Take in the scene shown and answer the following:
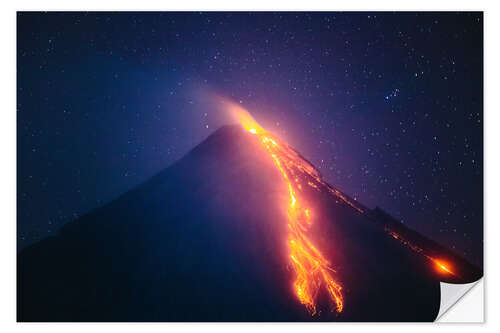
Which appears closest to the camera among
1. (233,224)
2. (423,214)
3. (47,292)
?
(47,292)

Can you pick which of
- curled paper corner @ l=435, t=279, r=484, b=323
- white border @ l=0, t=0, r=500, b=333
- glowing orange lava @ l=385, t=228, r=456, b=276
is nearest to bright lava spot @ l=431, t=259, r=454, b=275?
glowing orange lava @ l=385, t=228, r=456, b=276

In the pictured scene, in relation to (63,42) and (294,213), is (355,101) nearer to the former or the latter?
(294,213)

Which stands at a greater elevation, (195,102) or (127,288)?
(195,102)

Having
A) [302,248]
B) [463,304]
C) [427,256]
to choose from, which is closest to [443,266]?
[427,256]

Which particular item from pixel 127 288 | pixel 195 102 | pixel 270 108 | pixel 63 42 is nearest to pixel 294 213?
pixel 270 108

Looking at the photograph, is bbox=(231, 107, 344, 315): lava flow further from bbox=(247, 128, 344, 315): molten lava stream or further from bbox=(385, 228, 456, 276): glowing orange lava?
bbox=(385, 228, 456, 276): glowing orange lava

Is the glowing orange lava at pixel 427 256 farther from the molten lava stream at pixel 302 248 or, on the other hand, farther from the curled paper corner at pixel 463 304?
the molten lava stream at pixel 302 248
